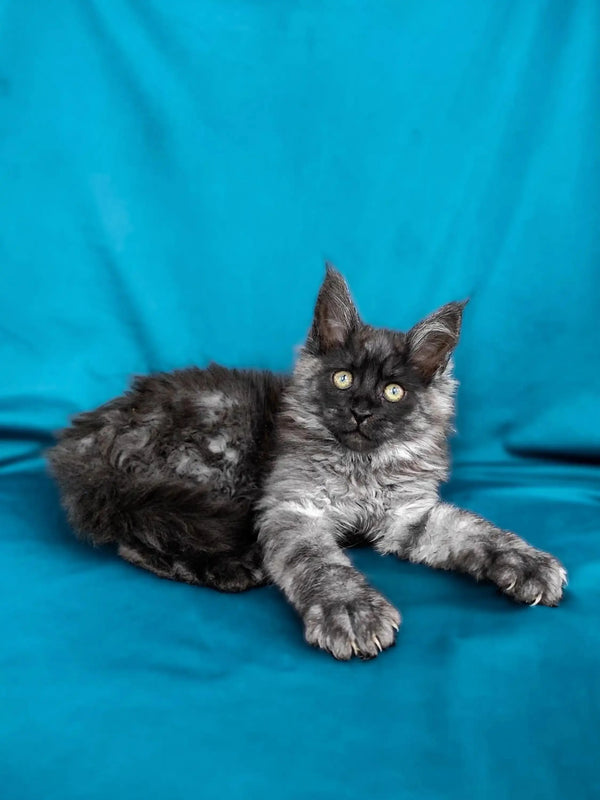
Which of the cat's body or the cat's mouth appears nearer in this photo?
the cat's body

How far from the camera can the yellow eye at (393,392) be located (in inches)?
90.7

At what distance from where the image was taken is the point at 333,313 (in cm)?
239

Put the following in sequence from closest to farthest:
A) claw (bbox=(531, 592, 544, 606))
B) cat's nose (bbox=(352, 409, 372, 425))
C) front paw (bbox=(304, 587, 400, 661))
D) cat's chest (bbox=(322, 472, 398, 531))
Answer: front paw (bbox=(304, 587, 400, 661)) → claw (bbox=(531, 592, 544, 606)) → cat's nose (bbox=(352, 409, 372, 425)) → cat's chest (bbox=(322, 472, 398, 531))

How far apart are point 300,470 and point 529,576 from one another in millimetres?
728

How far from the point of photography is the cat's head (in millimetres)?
2262

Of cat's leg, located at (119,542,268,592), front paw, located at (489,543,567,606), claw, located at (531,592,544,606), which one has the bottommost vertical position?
cat's leg, located at (119,542,268,592)

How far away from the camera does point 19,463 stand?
304cm

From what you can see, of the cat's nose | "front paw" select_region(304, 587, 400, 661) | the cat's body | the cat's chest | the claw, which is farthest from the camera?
the cat's chest

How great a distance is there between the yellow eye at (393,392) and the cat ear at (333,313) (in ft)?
0.70

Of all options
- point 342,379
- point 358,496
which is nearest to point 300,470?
point 358,496

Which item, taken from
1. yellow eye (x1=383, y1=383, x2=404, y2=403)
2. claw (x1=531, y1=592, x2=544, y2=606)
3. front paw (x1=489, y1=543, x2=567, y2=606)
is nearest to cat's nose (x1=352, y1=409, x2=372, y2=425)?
yellow eye (x1=383, y1=383, x2=404, y2=403)

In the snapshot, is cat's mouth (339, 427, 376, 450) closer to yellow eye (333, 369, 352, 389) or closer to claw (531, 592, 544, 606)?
yellow eye (333, 369, 352, 389)

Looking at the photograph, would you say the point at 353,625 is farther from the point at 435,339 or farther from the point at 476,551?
the point at 435,339

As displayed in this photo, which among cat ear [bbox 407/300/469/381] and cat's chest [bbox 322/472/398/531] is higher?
cat ear [bbox 407/300/469/381]
